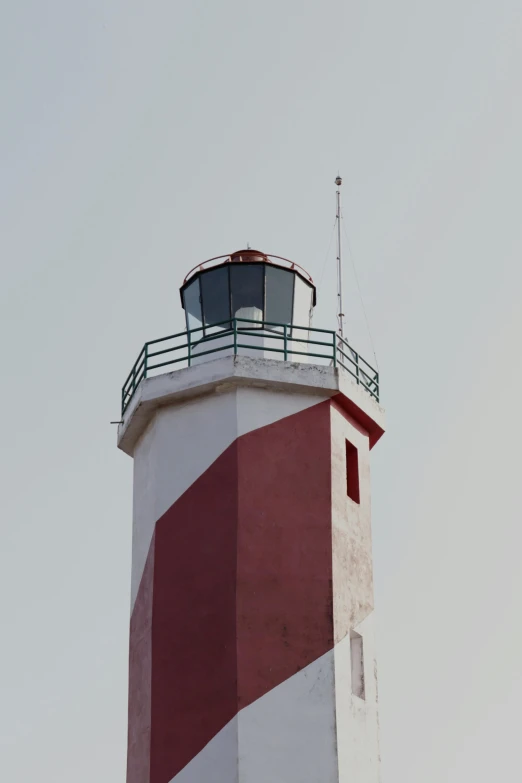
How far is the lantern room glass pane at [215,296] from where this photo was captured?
74.6 feet

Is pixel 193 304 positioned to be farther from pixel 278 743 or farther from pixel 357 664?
pixel 278 743

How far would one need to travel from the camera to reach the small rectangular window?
2130 centimetres

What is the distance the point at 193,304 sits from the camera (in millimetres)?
23250

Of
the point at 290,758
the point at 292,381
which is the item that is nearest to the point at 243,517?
the point at 292,381

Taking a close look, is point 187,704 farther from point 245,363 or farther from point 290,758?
point 245,363

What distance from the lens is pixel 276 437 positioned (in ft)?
66.9

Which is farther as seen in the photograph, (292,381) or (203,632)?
(292,381)

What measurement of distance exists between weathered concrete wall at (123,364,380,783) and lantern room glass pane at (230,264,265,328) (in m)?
2.44

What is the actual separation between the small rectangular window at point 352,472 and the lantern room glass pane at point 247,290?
2.99 m

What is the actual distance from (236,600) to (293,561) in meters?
1.13

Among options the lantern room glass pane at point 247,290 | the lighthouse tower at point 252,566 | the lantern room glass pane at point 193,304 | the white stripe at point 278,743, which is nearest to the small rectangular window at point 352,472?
the lighthouse tower at point 252,566

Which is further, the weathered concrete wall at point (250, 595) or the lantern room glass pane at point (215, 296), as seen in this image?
the lantern room glass pane at point (215, 296)

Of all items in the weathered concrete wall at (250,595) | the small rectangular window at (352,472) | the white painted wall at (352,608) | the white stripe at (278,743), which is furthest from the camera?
the small rectangular window at (352,472)

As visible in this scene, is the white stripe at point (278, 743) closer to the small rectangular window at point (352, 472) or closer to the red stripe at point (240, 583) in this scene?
the red stripe at point (240, 583)
